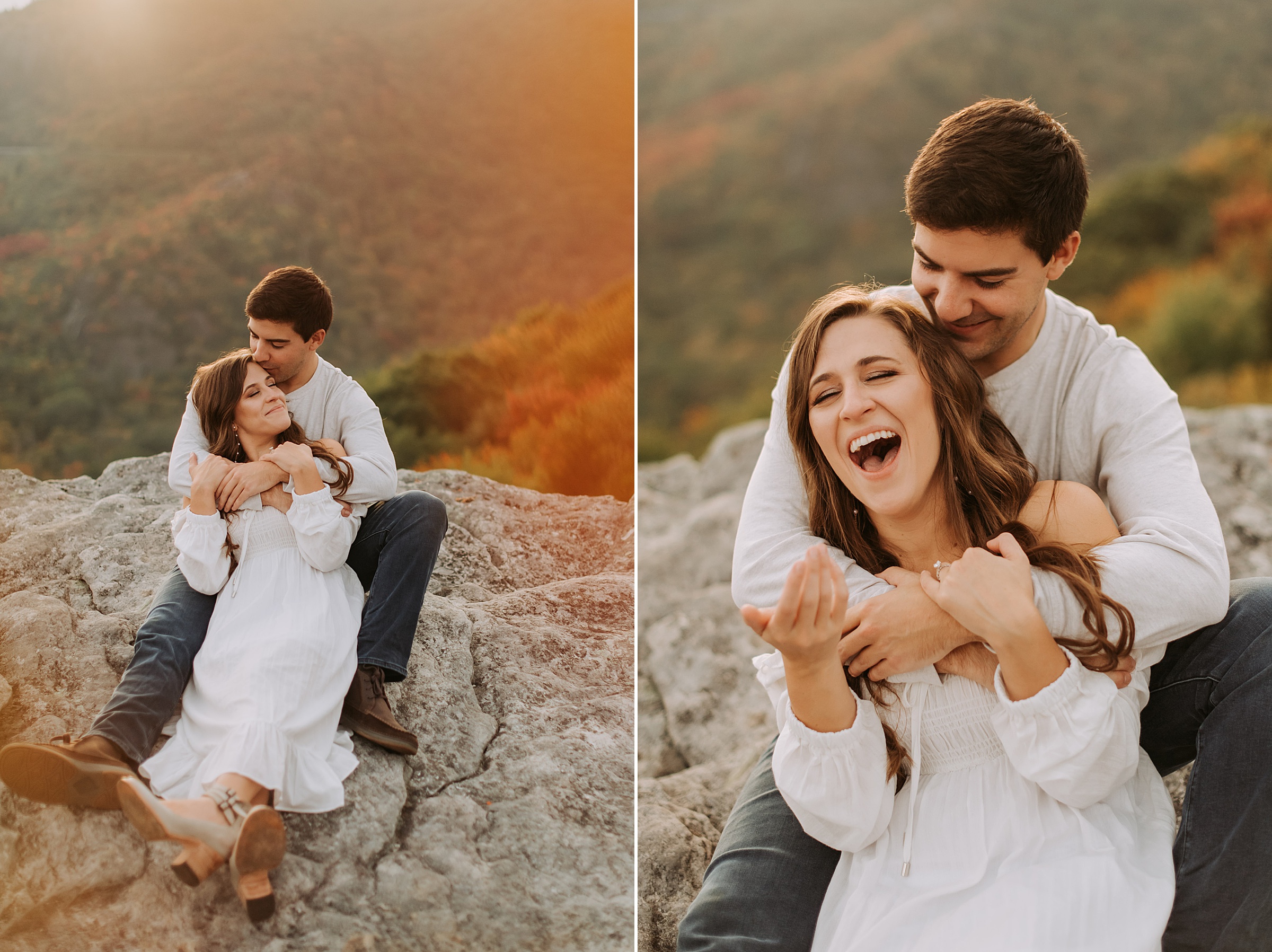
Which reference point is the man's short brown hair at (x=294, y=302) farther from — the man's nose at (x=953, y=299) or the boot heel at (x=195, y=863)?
the man's nose at (x=953, y=299)

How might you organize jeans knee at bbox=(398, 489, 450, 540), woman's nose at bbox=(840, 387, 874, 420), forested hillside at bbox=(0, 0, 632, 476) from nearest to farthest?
woman's nose at bbox=(840, 387, 874, 420) → forested hillside at bbox=(0, 0, 632, 476) → jeans knee at bbox=(398, 489, 450, 540)

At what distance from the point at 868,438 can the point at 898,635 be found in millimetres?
421

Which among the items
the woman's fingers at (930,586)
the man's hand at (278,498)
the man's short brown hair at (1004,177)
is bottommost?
the woman's fingers at (930,586)

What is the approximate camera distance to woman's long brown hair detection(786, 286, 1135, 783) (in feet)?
6.81

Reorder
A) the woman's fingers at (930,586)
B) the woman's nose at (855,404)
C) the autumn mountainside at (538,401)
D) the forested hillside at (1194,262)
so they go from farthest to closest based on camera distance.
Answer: the forested hillside at (1194,262), the autumn mountainside at (538,401), the woman's nose at (855,404), the woman's fingers at (930,586)

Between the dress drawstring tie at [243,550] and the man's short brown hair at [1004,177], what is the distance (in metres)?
1.72

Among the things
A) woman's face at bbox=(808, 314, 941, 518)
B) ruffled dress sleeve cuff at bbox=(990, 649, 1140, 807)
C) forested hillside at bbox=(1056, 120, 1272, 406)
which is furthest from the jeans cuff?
forested hillside at bbox=(1056, 120, 1272, 406)

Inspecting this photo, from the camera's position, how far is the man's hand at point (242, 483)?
7.34 ft

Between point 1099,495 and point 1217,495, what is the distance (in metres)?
2.23

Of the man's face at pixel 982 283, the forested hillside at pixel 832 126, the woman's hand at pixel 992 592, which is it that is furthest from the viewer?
the forested hillside at pixel 832 126

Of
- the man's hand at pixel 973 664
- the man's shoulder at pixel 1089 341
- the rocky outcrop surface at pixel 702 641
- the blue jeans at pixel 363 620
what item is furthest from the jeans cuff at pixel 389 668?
the man's shoulder at pixel 1089 341

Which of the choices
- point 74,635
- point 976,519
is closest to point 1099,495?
point 976,519

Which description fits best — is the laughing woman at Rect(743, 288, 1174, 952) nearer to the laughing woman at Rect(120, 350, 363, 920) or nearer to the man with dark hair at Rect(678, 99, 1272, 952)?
the man with dark hair at Rect(678, 99, 1272, 952)

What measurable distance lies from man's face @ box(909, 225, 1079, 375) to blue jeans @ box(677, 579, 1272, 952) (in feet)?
2.61
